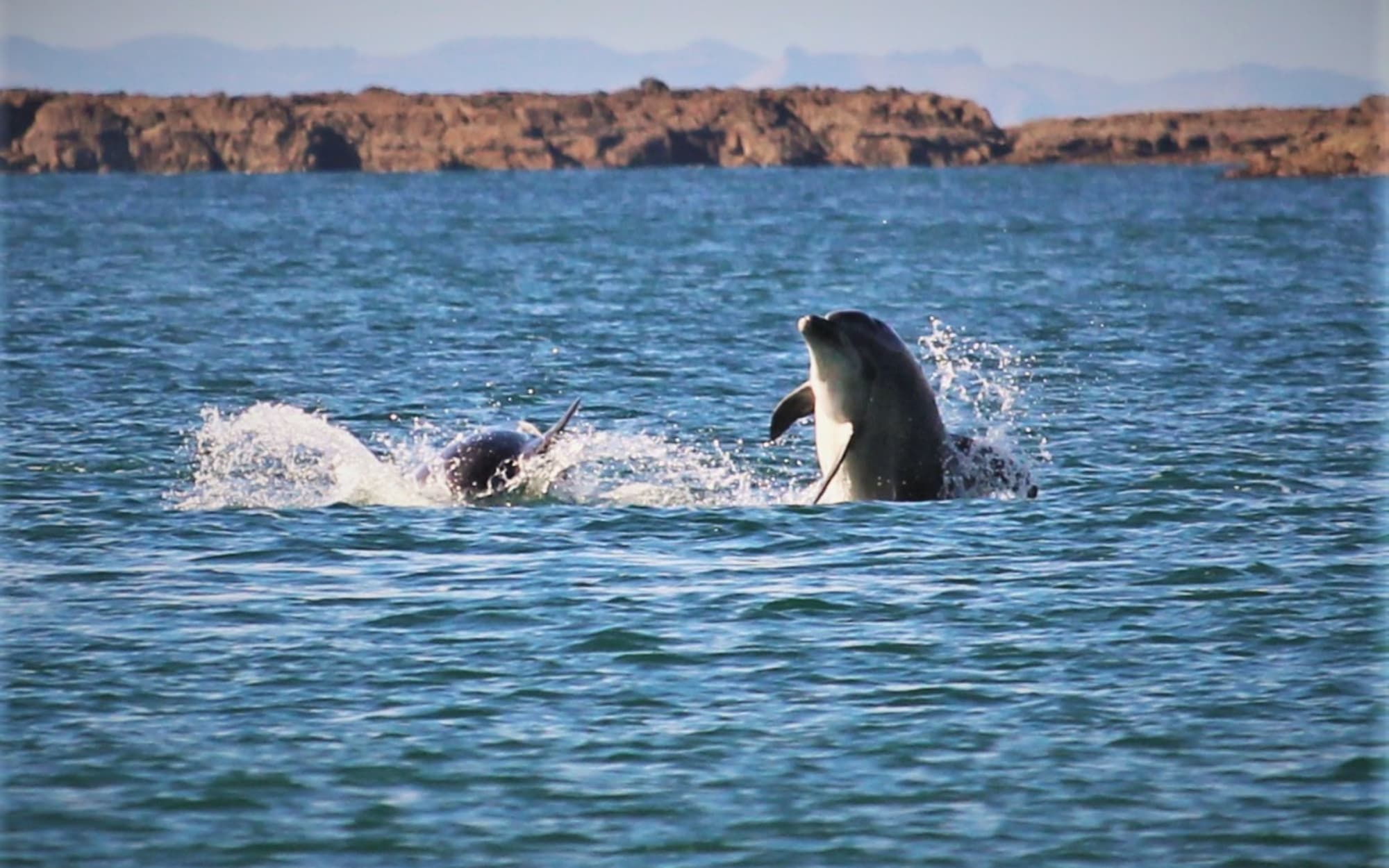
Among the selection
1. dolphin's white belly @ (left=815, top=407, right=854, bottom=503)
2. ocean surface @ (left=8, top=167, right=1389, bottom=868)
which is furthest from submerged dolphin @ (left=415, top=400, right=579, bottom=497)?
dolphin's white belly @ (left=815, top=407, right=854, bottom=503)

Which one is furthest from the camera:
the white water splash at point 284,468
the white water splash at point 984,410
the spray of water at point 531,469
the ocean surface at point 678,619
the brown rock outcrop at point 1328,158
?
the brown rock outcrop at point 1328,158

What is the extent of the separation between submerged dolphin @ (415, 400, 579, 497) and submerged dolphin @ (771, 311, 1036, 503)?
2.22 metres

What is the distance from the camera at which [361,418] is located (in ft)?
80.3

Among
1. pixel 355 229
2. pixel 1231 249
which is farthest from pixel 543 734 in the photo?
pixel 355 229

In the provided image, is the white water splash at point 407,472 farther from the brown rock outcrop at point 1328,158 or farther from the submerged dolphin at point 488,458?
the brown rock outcrop at point 1328,158

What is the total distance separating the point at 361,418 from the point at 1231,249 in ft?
151

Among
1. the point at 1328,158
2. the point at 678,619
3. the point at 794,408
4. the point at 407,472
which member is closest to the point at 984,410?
the point at 794,408

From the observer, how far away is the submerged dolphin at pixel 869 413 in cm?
1692

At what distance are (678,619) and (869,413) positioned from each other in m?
3.73

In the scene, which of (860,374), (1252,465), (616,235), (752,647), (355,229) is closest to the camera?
(752,647)

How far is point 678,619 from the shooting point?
13812mm

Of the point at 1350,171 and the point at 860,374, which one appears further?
the point at 1350,171

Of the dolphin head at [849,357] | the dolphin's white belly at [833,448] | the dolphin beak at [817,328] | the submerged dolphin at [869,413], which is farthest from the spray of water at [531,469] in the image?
the dolphin beak at [817,328]

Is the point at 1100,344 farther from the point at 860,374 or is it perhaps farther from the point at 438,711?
the point at 438,711
